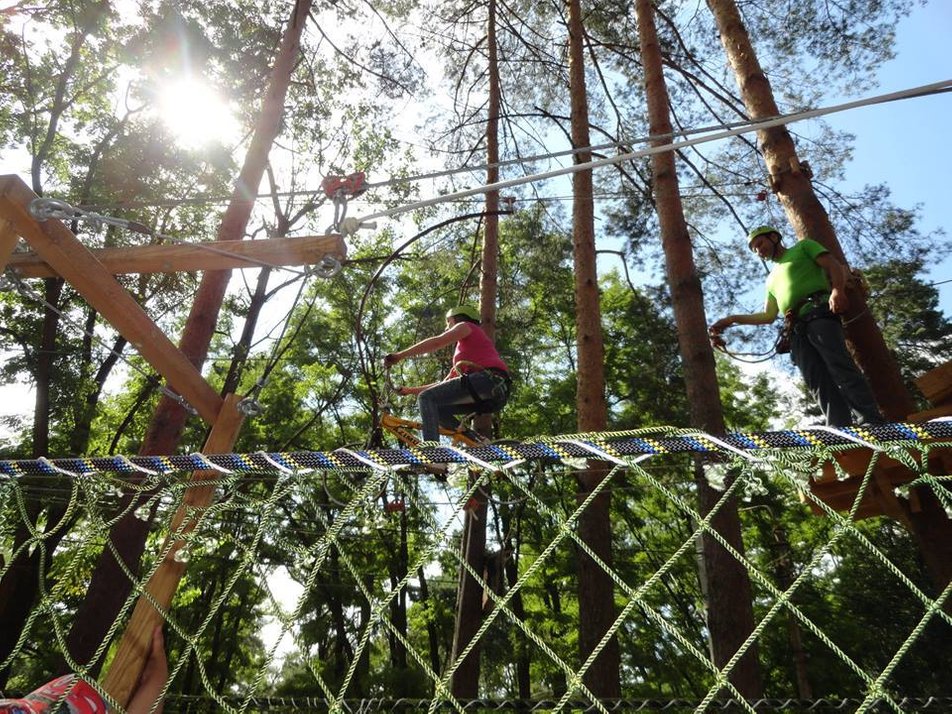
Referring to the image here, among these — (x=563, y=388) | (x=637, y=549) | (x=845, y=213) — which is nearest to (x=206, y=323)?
(x=845, y=213)

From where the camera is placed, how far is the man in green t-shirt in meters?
3.00

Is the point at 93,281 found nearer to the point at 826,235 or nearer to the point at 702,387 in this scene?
the point at 826,235

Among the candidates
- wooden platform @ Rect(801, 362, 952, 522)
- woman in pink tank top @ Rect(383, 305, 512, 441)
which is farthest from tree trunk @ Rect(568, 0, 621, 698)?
wooden platform @ Rect(801, 362, 952, 522)

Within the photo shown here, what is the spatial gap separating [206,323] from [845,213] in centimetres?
605

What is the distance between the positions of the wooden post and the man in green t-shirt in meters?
2.74

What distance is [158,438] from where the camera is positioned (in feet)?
16.8

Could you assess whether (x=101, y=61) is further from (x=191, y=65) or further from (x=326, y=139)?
(x=326, y=139)

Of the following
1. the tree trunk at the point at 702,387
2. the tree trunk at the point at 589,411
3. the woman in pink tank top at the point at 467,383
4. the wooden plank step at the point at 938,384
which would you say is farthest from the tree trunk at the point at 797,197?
the woman in pink tank top at the point at 467,383

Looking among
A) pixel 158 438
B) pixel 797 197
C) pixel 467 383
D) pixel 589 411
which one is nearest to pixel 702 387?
pixel 589 411

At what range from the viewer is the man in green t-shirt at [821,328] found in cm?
300

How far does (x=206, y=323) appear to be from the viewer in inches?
220

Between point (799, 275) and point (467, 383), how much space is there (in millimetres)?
1942

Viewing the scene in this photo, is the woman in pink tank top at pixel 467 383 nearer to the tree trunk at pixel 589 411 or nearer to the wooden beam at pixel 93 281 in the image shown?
the tree trunk at pixel 589 411

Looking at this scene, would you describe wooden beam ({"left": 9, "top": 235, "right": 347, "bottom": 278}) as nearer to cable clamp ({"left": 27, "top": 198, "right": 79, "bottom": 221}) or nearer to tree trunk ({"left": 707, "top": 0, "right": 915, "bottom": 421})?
cable clamp ({"left": 27, "top": 198, "right": 79, "bottom": 221})
